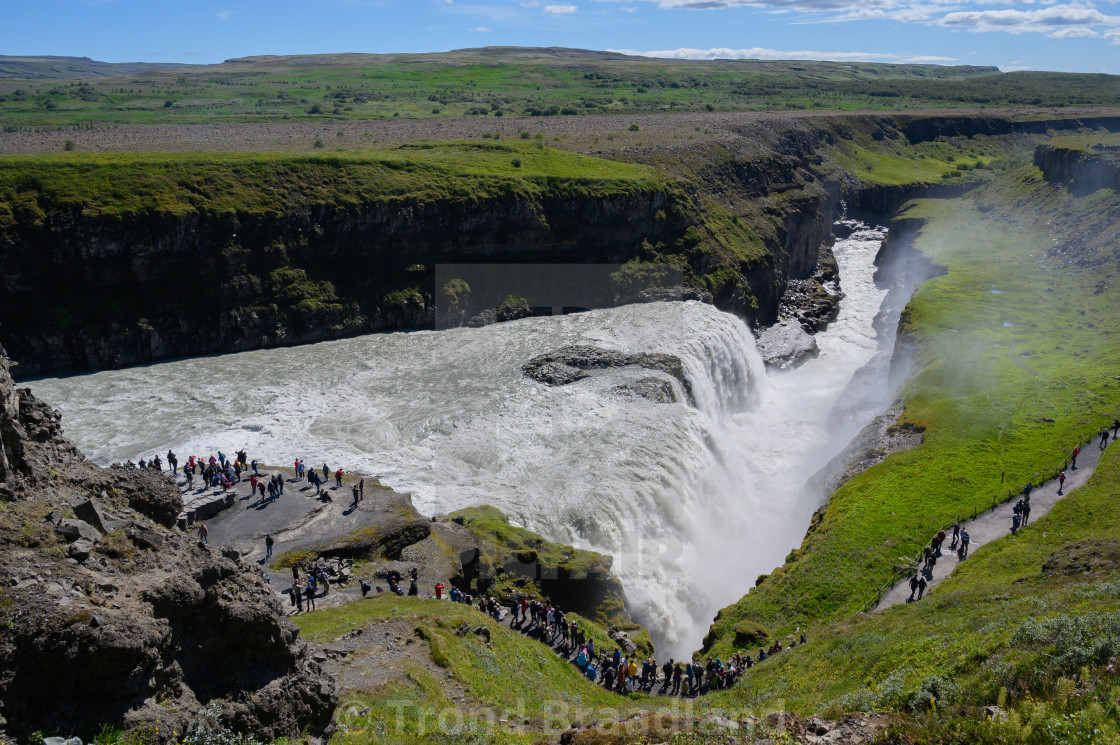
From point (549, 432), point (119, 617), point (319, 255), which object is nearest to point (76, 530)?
point (119, 617)

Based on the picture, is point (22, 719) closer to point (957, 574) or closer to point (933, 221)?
point (957, 574)

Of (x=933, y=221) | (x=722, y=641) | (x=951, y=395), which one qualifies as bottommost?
(x=722, y=641)

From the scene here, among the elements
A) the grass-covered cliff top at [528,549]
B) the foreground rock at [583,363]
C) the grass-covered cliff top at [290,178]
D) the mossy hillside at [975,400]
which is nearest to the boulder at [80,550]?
the grass-covered cliff top at [528,549]

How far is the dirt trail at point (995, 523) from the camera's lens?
34.1 meters

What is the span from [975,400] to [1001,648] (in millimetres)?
40448

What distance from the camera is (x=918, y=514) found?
40031 mm

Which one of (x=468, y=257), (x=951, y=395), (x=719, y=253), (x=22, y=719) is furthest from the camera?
(x=719, y=253)

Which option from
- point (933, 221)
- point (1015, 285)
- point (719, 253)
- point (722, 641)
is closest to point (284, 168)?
point (719, 253)

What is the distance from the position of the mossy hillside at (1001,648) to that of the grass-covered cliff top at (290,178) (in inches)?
2265

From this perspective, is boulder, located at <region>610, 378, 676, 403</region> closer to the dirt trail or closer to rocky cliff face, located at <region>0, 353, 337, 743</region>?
the dirt trail

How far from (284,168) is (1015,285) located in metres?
80.0

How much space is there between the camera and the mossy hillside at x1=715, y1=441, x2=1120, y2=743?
1521 centimetres

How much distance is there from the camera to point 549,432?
49344mm

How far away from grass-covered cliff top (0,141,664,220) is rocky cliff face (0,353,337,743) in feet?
169
